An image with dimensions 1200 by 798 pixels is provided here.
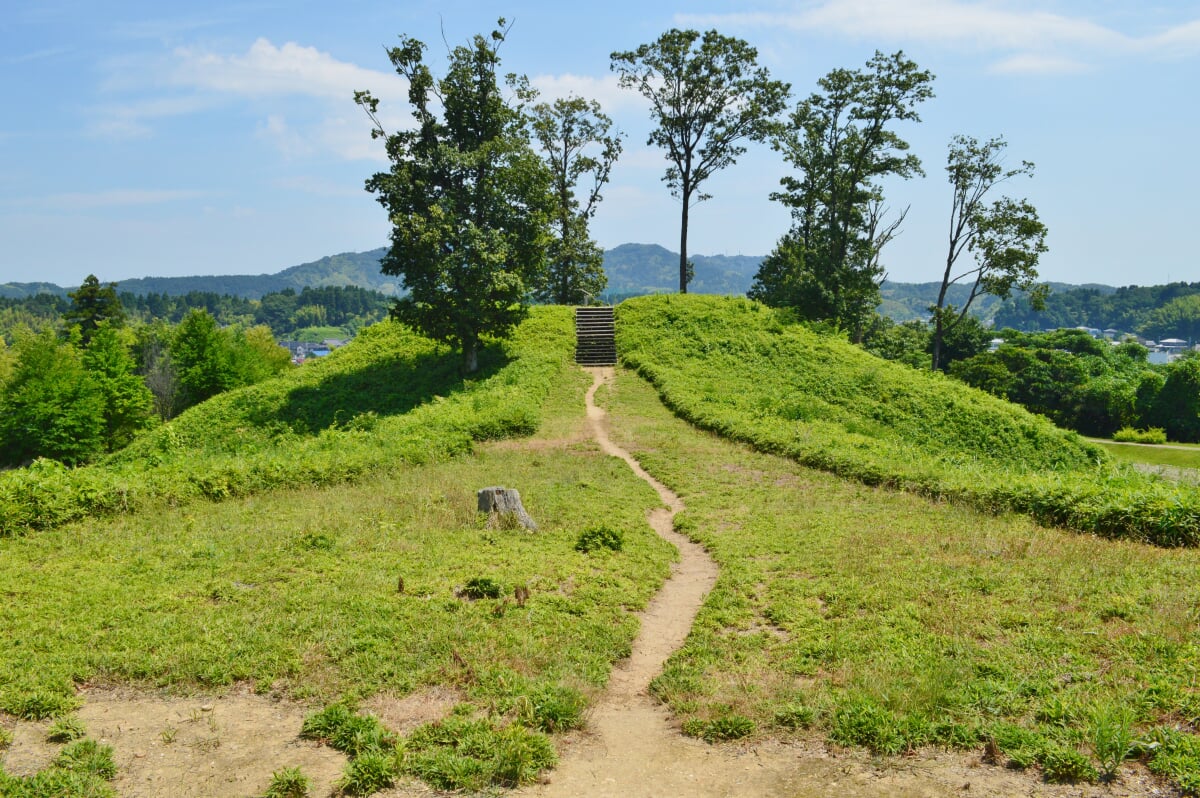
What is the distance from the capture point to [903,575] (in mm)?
10719

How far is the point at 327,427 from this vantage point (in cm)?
2631

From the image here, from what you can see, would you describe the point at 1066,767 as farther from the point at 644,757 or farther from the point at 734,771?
the point at 644,757

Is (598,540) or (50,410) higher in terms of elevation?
(598,540)

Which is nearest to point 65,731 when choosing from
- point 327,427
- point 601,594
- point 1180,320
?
point 601,594

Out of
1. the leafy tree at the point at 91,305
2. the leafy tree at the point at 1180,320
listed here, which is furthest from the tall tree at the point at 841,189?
the leafy tree at the point at 1180,320

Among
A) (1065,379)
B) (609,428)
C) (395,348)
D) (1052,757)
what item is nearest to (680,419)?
(609,428)

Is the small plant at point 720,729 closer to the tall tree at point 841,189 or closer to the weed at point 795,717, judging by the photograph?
the weed at point 795,717

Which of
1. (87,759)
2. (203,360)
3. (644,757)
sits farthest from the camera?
(203,360)

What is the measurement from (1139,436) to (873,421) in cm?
5069

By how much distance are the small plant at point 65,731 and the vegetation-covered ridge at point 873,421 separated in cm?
1512

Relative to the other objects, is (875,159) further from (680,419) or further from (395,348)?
(395,348)

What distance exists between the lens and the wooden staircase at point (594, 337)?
3344cm

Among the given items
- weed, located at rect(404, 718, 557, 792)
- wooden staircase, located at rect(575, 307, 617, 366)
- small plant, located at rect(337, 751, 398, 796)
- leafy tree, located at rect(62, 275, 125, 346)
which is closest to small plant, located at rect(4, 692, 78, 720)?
small plant, located at rect(337, 751, 398, 796)

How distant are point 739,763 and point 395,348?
101 ft
